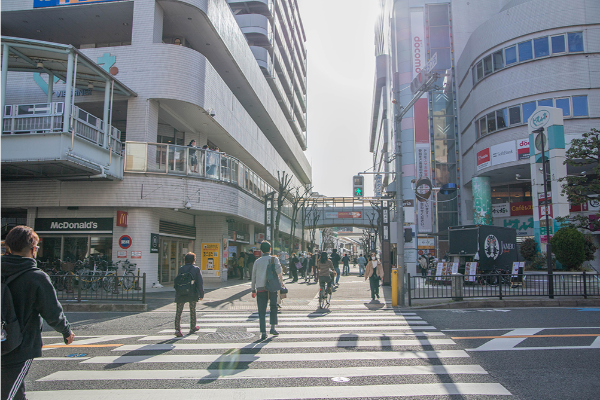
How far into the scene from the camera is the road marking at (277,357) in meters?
6.50

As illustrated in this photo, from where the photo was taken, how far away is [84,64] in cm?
1602

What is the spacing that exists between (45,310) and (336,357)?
441 cm

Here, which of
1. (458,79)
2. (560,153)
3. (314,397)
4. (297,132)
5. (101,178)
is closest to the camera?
(314,397)

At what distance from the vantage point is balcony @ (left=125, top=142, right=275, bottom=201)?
18.7 m

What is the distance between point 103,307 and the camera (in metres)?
12.9

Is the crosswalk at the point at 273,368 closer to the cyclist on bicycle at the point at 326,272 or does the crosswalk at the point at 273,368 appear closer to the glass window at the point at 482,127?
the cyclist on bicycle at the point at 326,272

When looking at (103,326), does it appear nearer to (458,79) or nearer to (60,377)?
(60,377)

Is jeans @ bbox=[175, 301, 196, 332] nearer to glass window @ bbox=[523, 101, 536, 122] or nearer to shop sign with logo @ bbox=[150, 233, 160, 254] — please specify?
Answer: shop sign with logo @ bbox=[150, 233, 160, 254]

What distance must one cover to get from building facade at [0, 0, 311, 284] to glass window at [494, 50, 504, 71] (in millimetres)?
20793

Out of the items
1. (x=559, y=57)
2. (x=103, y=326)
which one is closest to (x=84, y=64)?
(x=103, y=326)

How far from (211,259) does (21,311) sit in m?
21.3

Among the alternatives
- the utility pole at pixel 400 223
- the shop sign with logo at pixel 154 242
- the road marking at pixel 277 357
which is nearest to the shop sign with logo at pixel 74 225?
the shop sign with logo at pixel 154 242

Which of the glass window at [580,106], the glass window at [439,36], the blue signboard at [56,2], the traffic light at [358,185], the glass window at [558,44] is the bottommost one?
the traffic light at [358,185]

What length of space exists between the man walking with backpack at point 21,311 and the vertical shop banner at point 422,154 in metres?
41.9
